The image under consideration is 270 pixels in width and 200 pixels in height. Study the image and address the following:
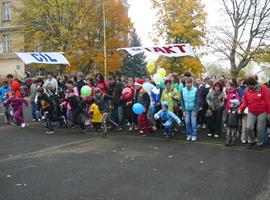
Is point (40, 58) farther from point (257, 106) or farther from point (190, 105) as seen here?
point (257, 106)

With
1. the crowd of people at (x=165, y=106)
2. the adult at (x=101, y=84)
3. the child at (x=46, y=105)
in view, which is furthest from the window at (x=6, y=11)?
the child at (x=46, y=105)

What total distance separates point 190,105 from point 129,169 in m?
3.72

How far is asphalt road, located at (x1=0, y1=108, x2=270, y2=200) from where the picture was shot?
6.37 m

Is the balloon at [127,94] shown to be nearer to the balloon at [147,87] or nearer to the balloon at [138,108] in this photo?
the balloon at [147,87]

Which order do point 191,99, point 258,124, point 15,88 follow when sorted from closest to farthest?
point 258,124 < point 191,99 < point 15,88

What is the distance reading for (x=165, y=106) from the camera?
11.4 meters

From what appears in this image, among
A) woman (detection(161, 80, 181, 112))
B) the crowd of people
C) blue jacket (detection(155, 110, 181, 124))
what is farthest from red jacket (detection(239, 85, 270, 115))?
woman (detection(161, 80, 181, 112))

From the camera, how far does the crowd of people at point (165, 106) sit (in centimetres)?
994

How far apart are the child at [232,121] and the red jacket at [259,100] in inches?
21.9

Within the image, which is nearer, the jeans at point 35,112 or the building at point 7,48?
the jeans at point 35,112

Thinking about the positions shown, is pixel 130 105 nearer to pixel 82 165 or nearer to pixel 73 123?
pixel 73 123

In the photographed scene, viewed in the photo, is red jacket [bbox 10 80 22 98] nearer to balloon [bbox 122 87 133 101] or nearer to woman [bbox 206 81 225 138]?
balloon [bbox 122 87 133 101]

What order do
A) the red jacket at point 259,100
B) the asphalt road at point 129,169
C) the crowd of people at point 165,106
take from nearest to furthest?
the asphalt road at point 129,169 → the red jacket at point 259,100 → the crowd of people at point 165,106

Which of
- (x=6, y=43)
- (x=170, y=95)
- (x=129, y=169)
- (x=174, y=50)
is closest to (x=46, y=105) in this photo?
(x=170, y=95)
